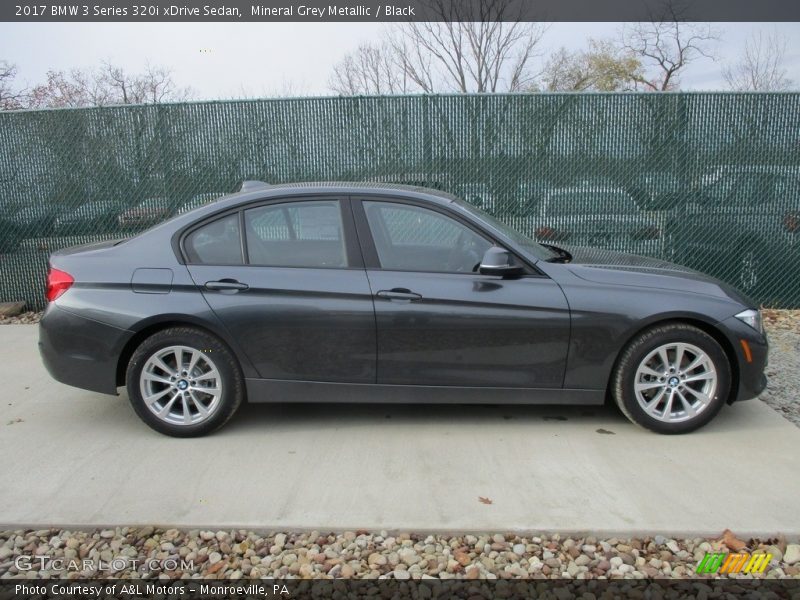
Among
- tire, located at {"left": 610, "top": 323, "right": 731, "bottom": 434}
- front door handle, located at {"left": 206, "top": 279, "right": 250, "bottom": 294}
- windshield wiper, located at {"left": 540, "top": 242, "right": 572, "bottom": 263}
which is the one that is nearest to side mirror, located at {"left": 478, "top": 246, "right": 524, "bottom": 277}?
windshield wiper, located at {"left": 540, "top": 242, "right": 572, "bottom": 263}

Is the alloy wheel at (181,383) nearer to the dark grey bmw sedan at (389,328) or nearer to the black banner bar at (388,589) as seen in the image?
the dark grey bmw sedan at (389,328)

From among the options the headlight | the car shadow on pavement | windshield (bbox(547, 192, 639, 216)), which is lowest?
the car shadow on pavement

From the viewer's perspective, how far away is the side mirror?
4035 millimetres

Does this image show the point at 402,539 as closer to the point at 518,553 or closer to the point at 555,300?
the point at 518,553

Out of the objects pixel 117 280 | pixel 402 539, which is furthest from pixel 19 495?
pixel 402 539

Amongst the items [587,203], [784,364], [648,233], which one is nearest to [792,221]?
[648,233]

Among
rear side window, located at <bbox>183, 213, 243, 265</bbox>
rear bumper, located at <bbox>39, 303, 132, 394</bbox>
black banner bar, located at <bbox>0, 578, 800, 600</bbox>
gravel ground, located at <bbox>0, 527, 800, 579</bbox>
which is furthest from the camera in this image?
rear side window, located at <bbox>183, 213, 243, 265</bbox>

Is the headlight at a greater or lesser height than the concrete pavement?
greater

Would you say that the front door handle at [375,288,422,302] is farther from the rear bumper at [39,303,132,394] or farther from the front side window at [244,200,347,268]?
the rear bumper at [39,303,132,394]

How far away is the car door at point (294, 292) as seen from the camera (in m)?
4.11

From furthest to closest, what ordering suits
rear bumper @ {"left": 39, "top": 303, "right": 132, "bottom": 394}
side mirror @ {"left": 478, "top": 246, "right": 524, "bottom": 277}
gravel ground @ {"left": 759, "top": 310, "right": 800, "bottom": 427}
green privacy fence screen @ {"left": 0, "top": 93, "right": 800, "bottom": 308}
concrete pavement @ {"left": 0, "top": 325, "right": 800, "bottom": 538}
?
green privacy fence screen @ {"left": 0, "top": 93, "right": 800, "bottom": 308}
gravel ground @ {"left": 759, "top": 310, "right": 800, "bottom": 427}
rear bumper @ {"left": 39, "top": 303, "right": 132, "bottom": 394}
side mirror @ {"left": 478, "top": 246, "right": 524, "bottom": 277}
concrete pavement @ {"left": 0, "top": 325, "right": 800, "bottom": 538}

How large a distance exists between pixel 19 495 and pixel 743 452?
161 inches

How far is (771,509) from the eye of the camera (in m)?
3.30

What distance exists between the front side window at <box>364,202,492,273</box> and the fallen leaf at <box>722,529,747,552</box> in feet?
6.47
